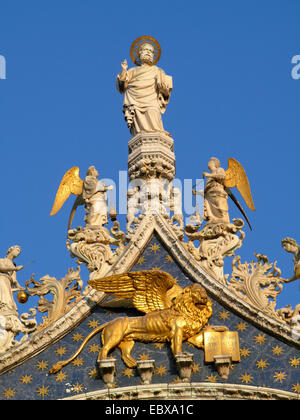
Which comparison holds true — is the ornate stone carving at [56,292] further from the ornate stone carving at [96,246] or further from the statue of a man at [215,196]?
the statue of a man at [215,196]

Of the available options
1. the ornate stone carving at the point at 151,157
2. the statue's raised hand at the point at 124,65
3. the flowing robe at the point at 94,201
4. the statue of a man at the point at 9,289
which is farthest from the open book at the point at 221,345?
the statue's raised hand at the point at 124,65

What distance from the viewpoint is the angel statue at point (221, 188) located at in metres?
23.1

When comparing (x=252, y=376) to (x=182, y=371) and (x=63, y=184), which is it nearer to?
(x=182, y=371)

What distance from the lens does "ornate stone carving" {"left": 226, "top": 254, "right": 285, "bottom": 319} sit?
2150 centimetres

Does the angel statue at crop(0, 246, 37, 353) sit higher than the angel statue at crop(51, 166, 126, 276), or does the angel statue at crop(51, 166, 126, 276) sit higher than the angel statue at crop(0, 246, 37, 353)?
the angel statue at crop(51, 166, 126, 276)

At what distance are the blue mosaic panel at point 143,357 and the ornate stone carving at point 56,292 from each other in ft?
1.72

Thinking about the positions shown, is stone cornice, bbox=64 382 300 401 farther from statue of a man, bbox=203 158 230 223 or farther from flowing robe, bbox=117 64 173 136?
flowing robe, bbox=117 64 173 136

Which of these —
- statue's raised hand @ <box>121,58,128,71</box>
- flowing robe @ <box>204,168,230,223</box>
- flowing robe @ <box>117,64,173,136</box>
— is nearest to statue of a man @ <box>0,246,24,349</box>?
flowing robe @ <box>204,168,230,223</box>

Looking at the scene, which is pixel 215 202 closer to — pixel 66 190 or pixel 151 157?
pixel 151 157

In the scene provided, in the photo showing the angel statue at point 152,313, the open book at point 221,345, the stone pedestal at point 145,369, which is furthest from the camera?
the angel statue at point 152,313
